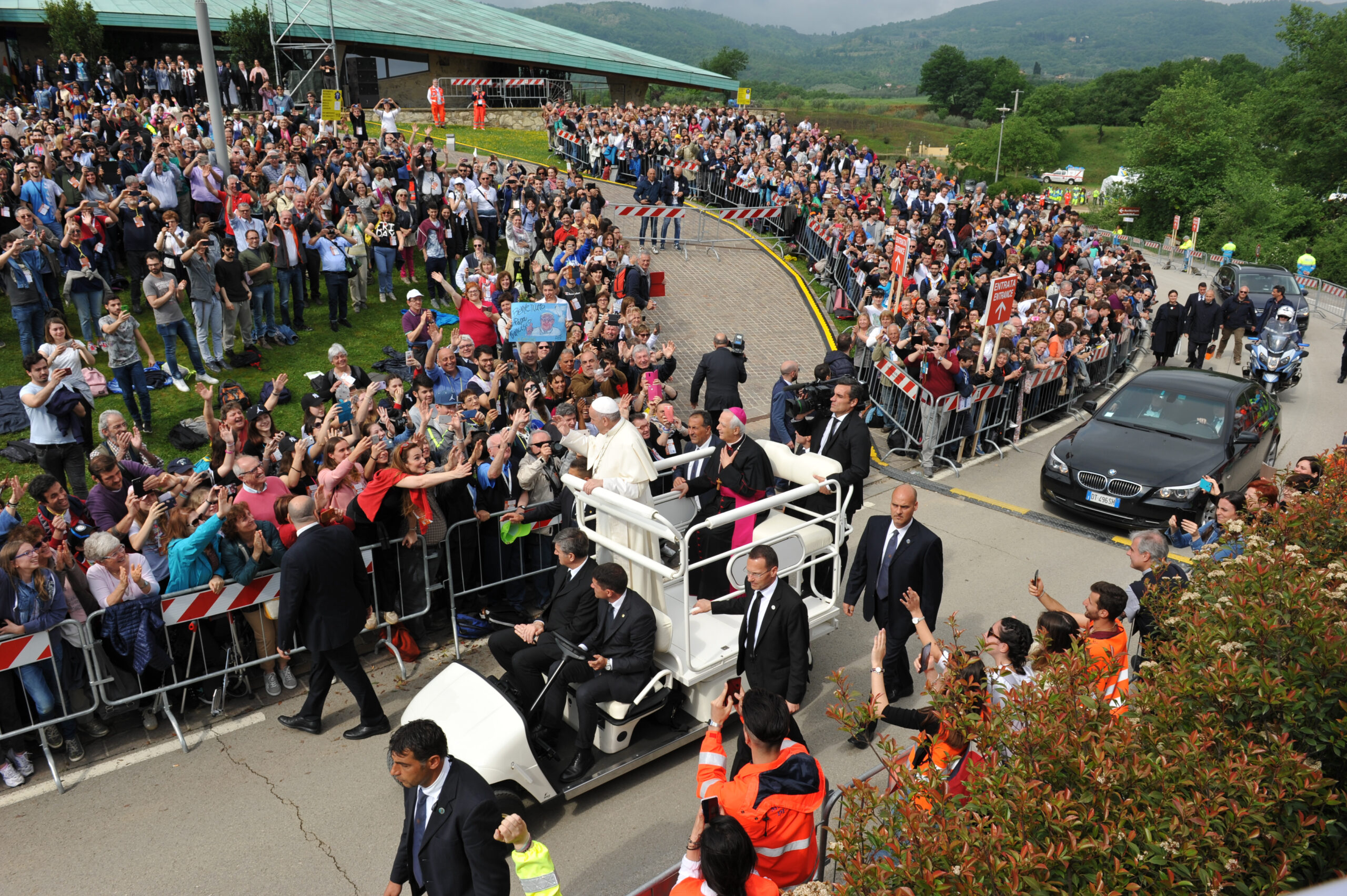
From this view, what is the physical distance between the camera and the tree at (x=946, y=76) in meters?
166

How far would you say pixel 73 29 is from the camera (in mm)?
32094

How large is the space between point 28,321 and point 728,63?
424ft

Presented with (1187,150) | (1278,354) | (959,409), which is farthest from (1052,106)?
(959,409)

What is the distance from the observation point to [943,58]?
168 meters

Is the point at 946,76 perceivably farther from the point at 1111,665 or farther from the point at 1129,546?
the point at 1111,665

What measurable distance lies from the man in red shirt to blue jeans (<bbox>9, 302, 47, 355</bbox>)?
1176cm

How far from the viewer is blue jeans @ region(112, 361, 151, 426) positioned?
10461 mm

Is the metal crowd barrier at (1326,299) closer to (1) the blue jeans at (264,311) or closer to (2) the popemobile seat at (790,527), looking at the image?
(2) the popemobile seat at (790,527)


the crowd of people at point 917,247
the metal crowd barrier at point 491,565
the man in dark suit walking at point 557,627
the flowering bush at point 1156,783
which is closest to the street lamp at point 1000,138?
the crowd of people at point 917,247

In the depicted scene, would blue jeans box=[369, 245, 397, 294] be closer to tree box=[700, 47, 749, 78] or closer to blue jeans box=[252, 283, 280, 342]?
blue jeans box=[252, 283, 280, 342]

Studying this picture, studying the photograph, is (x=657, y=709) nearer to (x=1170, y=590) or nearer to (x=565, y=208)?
(x=1170, y=590)

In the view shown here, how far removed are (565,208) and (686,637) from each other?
1307cm

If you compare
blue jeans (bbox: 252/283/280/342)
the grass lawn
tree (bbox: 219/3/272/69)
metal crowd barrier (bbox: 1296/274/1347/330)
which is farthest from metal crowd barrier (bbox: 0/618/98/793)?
the grass lawn

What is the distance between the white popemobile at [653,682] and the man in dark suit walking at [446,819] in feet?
4.21
